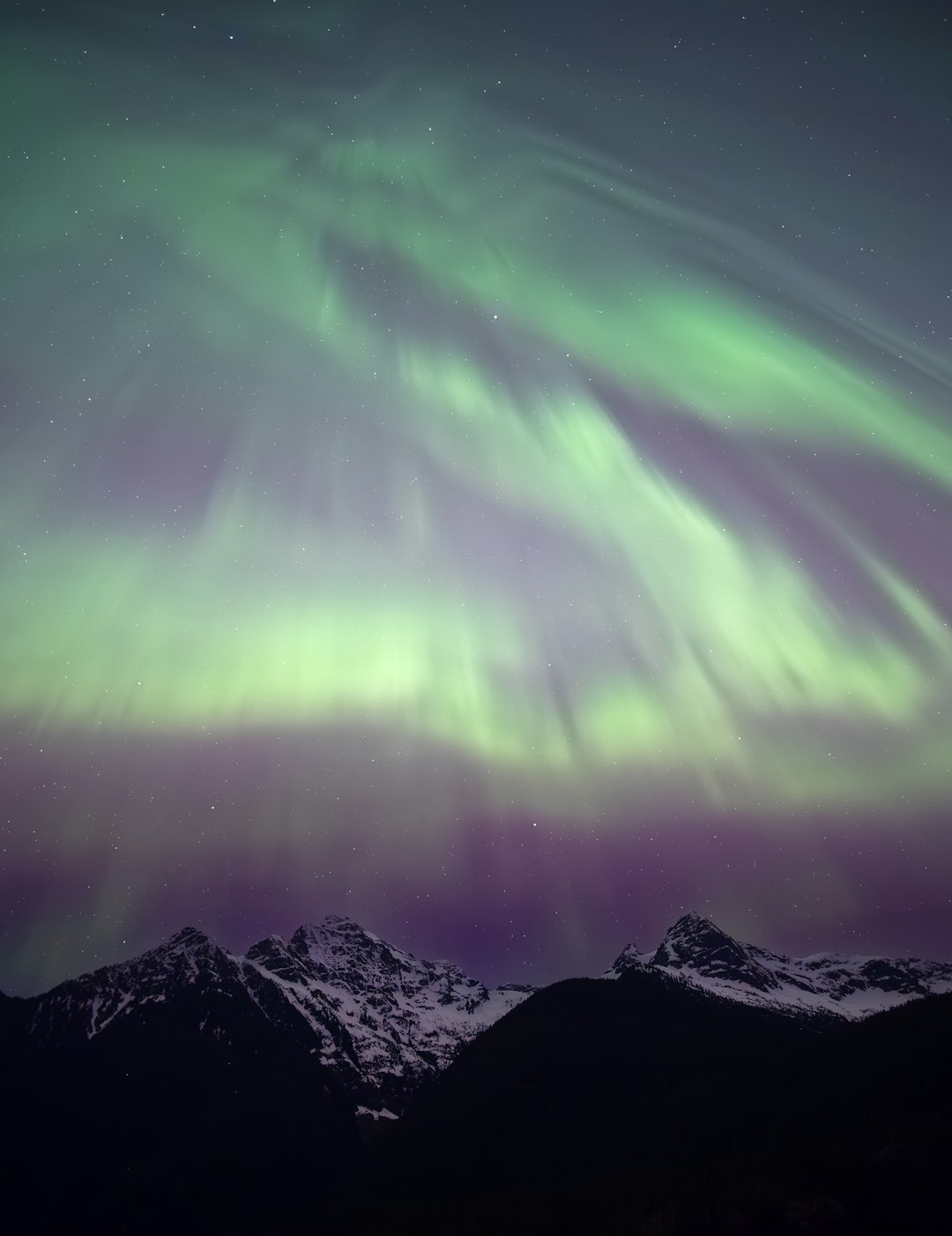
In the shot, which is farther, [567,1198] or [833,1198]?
[567,1198]

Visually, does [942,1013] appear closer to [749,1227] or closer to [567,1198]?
[749,1227]

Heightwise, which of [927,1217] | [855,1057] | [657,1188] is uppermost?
[855,1057]

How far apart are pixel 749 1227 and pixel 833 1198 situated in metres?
17.1

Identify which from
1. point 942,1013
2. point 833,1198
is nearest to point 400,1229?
point 833,1198

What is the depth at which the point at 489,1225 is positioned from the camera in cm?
17500

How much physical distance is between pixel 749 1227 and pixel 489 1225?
59.8 metres

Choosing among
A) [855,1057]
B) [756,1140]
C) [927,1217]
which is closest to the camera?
[927,1217]

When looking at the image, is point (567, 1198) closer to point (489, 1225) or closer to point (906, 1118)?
point (489, 1225)

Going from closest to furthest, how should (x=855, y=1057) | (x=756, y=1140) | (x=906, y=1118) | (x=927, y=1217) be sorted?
(x=927, y=1217)
(x=906, y=1118)
(x=756, y=1140)
(x=855, y=1057)

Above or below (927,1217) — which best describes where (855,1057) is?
above

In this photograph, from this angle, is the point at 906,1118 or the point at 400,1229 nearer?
the point at 906,1118

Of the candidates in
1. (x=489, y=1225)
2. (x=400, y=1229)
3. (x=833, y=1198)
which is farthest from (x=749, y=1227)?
(x=400, y=1229)

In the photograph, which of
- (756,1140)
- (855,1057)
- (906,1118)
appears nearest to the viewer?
(906,1118)

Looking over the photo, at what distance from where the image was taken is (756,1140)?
180 metres
